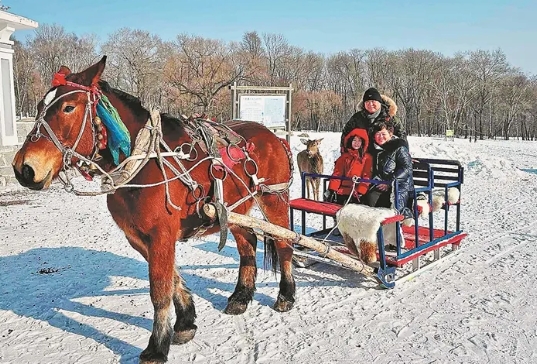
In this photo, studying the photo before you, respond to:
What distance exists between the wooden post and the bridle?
1039mm

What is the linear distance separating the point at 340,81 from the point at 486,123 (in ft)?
70.7

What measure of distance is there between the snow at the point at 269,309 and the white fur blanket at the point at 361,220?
63cm

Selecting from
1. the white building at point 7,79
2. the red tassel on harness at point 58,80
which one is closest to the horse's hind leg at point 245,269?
the red tassel on harness at point 58,80

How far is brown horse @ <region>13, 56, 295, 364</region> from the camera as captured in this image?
2.98m

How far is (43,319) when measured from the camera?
4336 mm

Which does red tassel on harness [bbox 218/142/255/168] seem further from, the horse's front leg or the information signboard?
the information signboard

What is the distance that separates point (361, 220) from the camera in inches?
194

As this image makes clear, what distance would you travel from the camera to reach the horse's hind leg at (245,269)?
4596mm

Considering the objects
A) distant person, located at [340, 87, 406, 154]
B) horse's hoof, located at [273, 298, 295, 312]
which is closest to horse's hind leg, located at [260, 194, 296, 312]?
horse's hoof, located at [273, 298, 295, 312]

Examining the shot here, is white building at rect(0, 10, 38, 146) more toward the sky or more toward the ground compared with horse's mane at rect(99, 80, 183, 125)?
more toward the sky

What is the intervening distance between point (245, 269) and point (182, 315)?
1033 mm

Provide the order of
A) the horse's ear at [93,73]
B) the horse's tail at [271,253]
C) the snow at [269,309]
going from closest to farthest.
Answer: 1. the horse's ear at [93,73]
2. the snow at [269,309]
3. the horse's tail at [271,253]

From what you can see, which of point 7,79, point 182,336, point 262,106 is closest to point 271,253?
point 182,336

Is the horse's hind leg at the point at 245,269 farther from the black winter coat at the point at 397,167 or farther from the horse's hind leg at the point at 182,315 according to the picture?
the black winter coat at the point at 397,167
